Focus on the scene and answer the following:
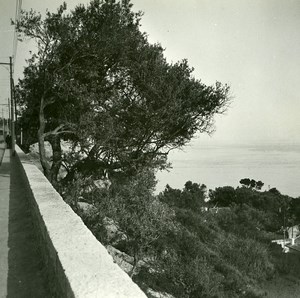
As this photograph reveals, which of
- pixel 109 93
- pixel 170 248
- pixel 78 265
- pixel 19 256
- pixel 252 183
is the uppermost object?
pixel 109 93

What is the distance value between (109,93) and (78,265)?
1311 cm

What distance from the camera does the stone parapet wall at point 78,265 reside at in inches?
79.8

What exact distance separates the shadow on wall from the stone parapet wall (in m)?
0.15

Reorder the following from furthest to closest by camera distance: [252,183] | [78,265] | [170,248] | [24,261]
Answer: [252,183] → [170,248] → [24,261] → [78,265]

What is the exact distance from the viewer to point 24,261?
4.00m

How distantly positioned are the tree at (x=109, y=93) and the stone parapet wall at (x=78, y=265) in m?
10.5

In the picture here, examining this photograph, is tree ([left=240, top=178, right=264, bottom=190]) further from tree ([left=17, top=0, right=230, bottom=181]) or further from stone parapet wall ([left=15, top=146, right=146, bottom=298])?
stone parapet wall ([left=15, top=146, right=146, bottom=298])

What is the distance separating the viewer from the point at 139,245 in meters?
18.1

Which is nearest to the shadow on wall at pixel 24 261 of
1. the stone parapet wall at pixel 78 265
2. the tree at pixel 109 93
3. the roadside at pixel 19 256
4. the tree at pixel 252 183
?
the roadside at pixel 19 256

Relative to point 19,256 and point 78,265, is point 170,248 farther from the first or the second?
point 78,265

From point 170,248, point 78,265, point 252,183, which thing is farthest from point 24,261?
point 252,183

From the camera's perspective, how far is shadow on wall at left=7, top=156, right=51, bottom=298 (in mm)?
3279

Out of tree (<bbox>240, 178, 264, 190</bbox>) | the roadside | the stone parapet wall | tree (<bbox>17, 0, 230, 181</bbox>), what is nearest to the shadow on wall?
the roadside

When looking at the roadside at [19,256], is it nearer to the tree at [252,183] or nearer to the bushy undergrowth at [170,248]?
the bushy undergrowth at [170,248]
